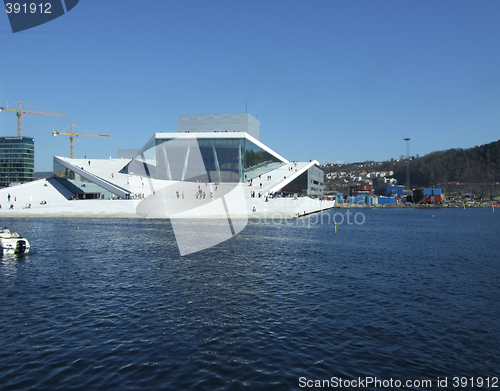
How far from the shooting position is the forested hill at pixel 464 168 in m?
171

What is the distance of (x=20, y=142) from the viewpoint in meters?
155

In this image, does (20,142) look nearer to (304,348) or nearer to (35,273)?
(35,273)

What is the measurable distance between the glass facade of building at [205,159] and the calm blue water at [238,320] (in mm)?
44317

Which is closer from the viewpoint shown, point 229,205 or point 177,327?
point 177,327

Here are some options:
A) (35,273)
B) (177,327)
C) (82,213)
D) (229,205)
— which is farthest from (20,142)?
(177,327)

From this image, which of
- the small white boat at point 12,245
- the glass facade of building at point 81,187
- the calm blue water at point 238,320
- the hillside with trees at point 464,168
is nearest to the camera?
the calm blue water at point 238,320

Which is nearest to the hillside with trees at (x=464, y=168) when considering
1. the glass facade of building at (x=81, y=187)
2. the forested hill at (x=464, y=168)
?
the forested hill at (x=464, y=168)

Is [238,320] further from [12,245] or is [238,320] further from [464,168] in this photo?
[464,168]

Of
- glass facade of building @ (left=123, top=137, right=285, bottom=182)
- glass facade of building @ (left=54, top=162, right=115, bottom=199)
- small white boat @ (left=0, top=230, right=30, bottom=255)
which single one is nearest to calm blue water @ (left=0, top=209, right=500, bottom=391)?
small white boat @ (left=0, top=230, right=30, bottom=255)

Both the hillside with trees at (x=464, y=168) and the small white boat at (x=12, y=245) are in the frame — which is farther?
the hillside with trees at (x=464, y=168)

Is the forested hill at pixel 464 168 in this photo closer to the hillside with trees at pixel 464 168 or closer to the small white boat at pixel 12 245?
the hillside with trees at pixel 464 168

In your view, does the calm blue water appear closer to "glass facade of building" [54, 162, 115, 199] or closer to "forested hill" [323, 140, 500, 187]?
"glass facade of building" [54, 162, 115, 199]

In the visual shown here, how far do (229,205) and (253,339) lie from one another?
135 ft

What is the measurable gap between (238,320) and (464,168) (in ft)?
646
